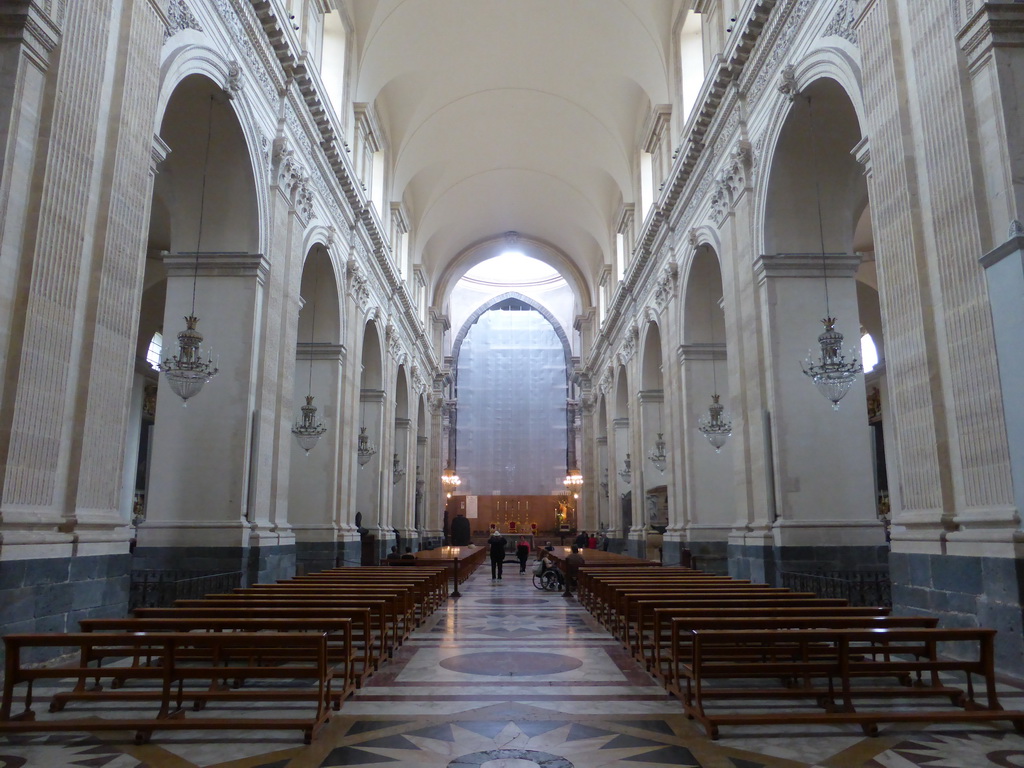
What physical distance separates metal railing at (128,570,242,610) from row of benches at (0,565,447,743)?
2630 mm

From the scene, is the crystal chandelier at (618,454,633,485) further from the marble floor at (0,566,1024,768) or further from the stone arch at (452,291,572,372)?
the marble floor at (0,566,1024,768)

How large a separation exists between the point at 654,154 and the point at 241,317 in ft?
41.5

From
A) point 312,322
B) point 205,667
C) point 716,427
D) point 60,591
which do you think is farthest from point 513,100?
point 205,667

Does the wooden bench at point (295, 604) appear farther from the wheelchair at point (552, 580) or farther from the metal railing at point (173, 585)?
the wheelchair at point (552, 580)

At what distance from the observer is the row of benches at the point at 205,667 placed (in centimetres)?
477

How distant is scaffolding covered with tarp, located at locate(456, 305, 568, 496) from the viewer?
44531mm

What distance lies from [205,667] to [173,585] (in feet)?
16.4

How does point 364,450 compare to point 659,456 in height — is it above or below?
above

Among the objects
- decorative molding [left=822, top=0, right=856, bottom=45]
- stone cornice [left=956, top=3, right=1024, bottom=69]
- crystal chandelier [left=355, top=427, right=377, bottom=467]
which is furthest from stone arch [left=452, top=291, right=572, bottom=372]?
stone cornice [left=956, top=3, right=1024, bottom=69]

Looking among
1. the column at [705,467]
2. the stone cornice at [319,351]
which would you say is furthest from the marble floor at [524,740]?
the stone cornice at [319,351]

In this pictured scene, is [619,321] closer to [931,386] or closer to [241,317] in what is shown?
[241,317]

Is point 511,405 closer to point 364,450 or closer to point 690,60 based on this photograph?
point 364,450

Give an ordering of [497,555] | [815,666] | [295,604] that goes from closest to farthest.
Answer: [815,666] < [295,604] < [497,555]

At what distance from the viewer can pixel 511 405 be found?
45.7 meters
